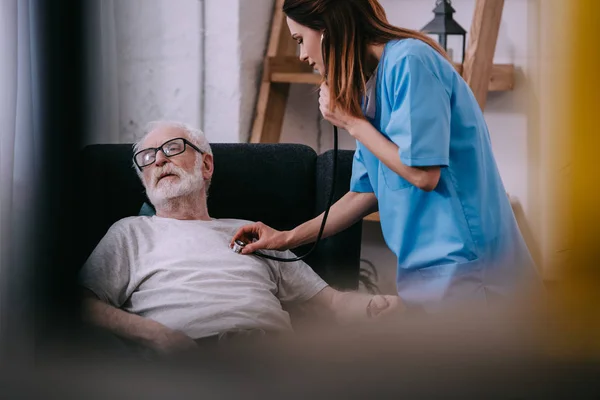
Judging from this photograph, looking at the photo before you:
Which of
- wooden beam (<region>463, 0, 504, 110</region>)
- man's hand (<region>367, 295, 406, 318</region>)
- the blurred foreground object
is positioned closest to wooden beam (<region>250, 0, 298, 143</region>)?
wooden beam (<region>463, 0, 504, 110</region>)

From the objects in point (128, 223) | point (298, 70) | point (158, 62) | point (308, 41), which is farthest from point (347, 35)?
point (298, 70)

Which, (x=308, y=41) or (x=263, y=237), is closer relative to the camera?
(x=308, y=41)

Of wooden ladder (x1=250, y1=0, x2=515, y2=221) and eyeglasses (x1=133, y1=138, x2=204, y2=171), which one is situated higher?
wooden ladder (x1=250, y1=0, x2=515, y2=221)

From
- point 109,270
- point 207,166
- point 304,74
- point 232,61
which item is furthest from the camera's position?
point 304,74

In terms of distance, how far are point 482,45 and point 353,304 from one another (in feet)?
1.44

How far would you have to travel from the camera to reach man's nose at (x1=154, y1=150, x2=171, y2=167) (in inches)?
37.2

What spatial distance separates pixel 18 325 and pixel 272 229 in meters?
0.34

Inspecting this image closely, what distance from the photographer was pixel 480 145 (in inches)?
32.8

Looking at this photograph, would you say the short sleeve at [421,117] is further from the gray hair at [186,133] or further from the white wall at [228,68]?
the gray hair at [186,133]

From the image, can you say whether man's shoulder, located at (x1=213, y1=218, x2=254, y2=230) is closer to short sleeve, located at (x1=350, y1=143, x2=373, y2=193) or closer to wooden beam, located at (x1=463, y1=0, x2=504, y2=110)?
short sleeve, located at (x1=350, y1=143, x2=373, y2=193)

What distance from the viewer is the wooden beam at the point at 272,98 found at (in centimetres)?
115

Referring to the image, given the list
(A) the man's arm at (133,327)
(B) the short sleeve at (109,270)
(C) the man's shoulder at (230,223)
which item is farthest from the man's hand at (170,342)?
(C) the man's shoulder at (230,223)

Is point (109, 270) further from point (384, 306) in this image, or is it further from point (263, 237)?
point (384, 306)

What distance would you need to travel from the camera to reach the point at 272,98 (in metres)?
1.24
